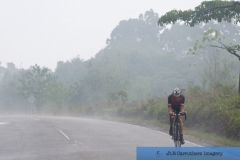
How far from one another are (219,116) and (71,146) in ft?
28.8

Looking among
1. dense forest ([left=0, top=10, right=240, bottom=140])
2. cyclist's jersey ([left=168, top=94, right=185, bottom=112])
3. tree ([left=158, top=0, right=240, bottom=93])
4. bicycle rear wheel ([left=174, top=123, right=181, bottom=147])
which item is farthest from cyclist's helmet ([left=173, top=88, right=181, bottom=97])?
dense forest ([left=0, top=10, right=240, bottom=140])

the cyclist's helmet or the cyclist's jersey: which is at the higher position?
the cyclist's helmet

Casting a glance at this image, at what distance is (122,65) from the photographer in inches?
3145

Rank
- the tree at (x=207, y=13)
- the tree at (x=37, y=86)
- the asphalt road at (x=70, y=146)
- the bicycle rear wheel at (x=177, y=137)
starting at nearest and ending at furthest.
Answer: the asphalt road at (x=70, y=146), the bicycle rear wheel at (x=177, y=137), the tree at (x=207, y=13), the tree at (x=37, y=86)

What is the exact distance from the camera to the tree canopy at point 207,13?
23484 mm

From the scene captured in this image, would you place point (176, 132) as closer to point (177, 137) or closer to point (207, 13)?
point (177, 137)

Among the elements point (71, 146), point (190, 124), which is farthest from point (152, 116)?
point (71, 146)

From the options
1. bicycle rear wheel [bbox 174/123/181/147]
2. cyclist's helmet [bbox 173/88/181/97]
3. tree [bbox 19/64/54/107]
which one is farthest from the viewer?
tree [bbox 19/64/54/107]

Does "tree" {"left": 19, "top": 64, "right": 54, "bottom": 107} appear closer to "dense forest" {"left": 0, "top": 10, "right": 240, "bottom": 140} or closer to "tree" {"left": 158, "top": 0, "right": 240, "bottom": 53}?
"dense forest" {"left": 0, "top": 10, "right": 240, "bottom": 140}

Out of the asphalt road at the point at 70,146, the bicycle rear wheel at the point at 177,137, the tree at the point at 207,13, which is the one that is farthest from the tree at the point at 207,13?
the bicycle rear wheel at the point at 177,137

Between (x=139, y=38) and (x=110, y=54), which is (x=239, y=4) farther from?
(x=139, y=38)

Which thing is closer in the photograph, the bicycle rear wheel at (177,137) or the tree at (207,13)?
the bicycle rear wheel at (177,137)

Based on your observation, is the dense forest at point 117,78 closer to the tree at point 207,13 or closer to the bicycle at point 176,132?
the tree at point 207,13

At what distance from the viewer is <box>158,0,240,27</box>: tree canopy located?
925 inches
